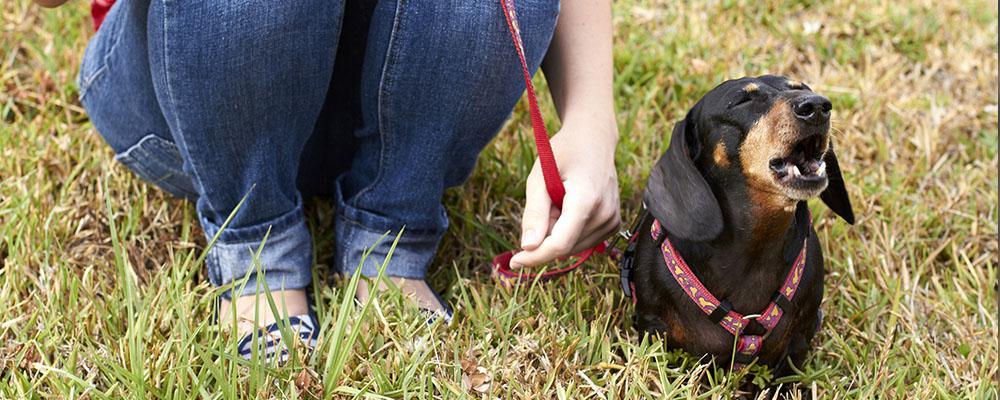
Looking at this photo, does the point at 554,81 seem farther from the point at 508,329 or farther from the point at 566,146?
the point at 508,329

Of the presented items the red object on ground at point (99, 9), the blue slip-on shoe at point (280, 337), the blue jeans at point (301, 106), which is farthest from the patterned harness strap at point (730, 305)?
the red object on ground at point (99, 9)

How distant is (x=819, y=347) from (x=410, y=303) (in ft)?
2.67

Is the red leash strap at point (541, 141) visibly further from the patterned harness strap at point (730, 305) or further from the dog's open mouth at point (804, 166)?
the dog's open mouth at point (804, 166)

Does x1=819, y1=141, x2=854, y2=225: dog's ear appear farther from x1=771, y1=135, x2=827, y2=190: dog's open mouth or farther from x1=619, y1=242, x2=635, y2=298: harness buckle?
x1=619, y1=242, x2=635, y2=298: harness buckle

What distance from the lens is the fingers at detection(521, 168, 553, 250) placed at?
1728mm

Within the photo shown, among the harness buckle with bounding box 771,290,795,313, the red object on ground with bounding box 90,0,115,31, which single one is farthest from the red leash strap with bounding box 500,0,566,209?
the red object on ground with bounding box 90,0,115,31

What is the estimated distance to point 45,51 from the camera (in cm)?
284

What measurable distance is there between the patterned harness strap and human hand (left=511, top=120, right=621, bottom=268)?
12 cm

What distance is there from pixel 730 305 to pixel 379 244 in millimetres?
736

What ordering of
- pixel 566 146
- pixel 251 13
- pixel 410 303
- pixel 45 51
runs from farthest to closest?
pixel 45 51 → pixel 410 303 → pixel 566 146 → pixel 251 13

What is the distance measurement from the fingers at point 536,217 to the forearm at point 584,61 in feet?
0.66

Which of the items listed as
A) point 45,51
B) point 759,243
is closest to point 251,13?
point 759,243

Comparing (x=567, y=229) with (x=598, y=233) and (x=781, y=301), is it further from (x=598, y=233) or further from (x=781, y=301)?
(x=781, y=301)

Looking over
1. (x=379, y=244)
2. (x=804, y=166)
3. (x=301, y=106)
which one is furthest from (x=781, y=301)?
(x=301, y=106)
